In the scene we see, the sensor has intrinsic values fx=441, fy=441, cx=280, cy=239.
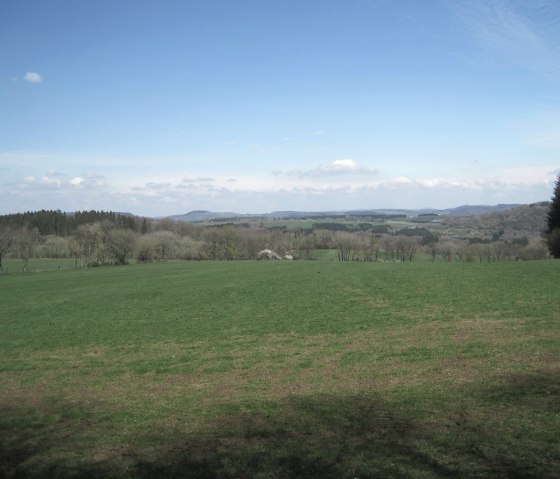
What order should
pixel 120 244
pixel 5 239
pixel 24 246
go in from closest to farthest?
pixel 5 239 < pixel 24 246 < pixel 120 244

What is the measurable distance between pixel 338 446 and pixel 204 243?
364 ft

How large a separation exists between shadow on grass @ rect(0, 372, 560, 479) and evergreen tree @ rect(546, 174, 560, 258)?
180 feet

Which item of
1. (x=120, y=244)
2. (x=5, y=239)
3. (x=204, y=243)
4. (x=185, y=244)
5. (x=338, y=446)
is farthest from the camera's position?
(x=204, y=243)

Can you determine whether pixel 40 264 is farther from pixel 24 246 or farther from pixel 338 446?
pixel 338 446

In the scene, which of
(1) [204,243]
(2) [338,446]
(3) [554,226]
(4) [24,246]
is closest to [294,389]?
(2) [338,446]

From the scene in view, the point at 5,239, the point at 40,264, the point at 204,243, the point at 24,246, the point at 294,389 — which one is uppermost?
the point at 5,239

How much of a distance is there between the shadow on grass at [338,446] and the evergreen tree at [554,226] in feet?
180

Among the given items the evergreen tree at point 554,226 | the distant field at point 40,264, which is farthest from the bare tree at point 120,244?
the evergreen tree at point 554,226

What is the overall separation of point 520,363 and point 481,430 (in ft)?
18.2

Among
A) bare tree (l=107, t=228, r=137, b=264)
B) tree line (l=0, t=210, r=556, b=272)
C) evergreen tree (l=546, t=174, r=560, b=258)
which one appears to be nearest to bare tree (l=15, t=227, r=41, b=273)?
tree line (l=0, t=210, r=556, b=272)

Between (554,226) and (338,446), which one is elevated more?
(554,226)

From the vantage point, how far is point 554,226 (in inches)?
2393

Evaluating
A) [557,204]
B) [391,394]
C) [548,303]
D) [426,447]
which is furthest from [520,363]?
[557,204]

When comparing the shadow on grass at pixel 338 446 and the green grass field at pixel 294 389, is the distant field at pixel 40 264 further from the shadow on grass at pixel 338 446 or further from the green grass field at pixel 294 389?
the shadow on grass at pixel 338 446
